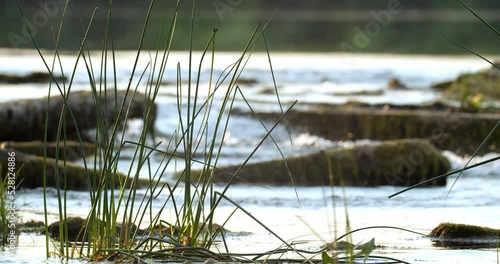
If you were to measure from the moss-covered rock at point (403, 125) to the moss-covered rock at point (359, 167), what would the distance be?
2148mm

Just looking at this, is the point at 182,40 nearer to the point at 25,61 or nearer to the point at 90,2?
the point at 25,61

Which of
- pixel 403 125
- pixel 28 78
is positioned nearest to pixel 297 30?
pixel 28 78

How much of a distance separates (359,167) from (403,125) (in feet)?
9.65

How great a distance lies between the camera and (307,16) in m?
61.8

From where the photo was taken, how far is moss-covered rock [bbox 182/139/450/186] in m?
7.50

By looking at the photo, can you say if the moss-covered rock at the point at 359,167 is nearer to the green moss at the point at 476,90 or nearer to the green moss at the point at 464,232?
A: the green moss at the point at 464,232

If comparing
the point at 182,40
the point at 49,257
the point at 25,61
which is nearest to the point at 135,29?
the point at 182,40

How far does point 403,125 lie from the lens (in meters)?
10.5

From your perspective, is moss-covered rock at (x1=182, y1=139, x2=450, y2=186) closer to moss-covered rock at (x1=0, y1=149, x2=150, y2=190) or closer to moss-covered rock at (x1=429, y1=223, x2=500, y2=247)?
moss-covered rock at (x1=0, y1=149, x2=150, y2=190)

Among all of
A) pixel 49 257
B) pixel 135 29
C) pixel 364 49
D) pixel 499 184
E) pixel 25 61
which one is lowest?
pixel 49 257

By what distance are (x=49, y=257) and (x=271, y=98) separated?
1039 centimetres

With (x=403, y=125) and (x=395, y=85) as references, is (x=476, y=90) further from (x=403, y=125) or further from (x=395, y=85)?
(x=395, y=85)

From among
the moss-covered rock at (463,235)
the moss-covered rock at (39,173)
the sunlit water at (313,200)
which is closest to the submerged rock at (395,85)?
the sunlit water at (313,200)

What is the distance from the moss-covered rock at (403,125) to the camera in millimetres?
10023
